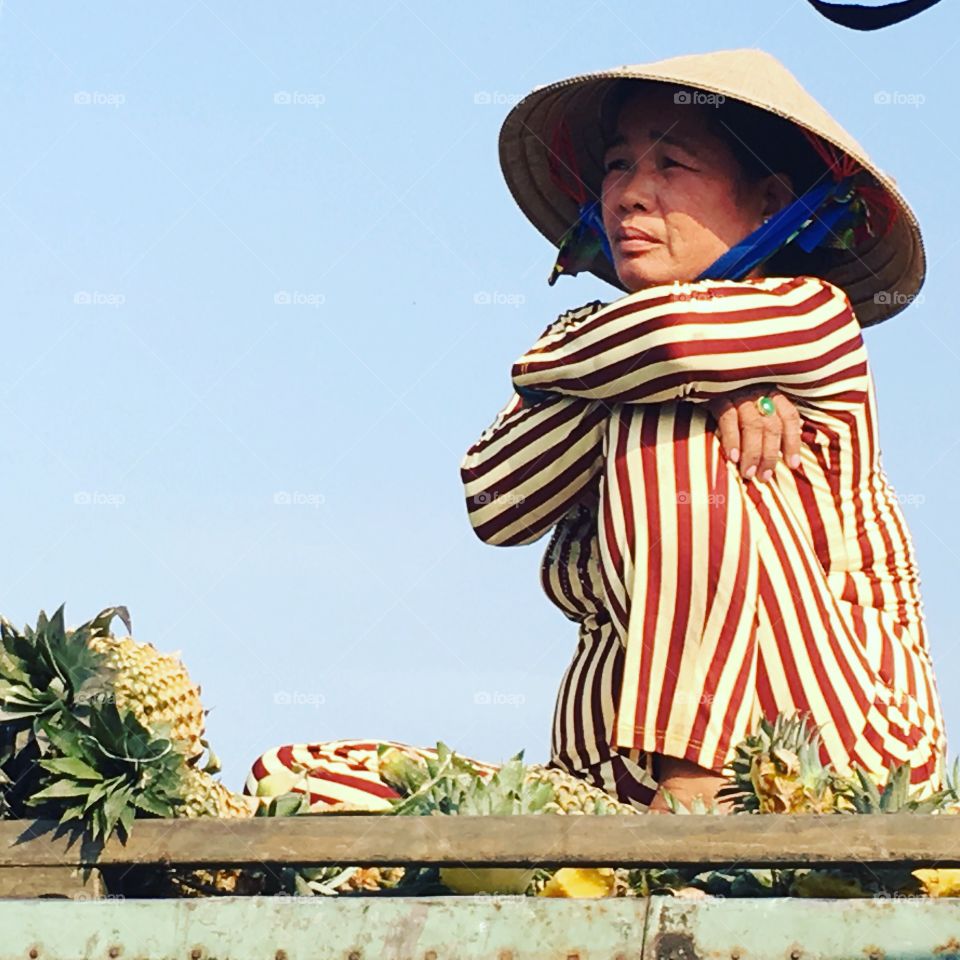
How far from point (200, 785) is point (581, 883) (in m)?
0.74

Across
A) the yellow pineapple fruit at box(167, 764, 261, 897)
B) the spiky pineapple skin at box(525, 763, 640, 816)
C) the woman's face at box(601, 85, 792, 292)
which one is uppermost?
the woman's face at box(601, 85, 792, 292)

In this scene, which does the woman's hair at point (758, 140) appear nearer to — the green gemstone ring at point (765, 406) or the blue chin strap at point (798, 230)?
the blue chin strap at point (798, 230)

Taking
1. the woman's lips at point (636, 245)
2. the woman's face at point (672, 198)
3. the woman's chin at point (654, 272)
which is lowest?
the woman's chin at point (654, 272)

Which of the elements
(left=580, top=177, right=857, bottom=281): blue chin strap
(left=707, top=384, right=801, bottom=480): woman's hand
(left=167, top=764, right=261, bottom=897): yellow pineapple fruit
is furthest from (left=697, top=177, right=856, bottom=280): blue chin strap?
(left=167, top=764, right=261, bottom=897): yellow pineapple fruit

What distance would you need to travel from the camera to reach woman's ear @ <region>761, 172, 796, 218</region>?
220 inches

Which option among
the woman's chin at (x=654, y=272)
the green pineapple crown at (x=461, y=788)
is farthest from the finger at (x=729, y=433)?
the green pineapple crown at (x=461, y=788)

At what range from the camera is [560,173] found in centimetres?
599

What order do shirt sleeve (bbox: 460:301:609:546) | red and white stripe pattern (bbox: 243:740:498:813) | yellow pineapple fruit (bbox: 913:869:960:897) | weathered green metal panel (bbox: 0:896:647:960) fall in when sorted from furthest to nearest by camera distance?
shirt sleeve (bbox: 460:301:609:546) → red and white stripe pattern (bbox: 243:740:498:813) → yellow pineapple fruit (bbox: 913:869:960:897) → weathered green metal panel (bbox: 0:896:647:960)

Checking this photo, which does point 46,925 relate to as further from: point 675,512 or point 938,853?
point 675,512

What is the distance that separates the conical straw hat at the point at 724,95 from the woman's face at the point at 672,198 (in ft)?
0.48

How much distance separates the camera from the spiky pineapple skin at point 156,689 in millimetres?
4129

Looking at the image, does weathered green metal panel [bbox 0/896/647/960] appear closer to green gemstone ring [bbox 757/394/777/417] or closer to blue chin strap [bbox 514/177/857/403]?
green gemstone ring [bbox 757/394/777/417]

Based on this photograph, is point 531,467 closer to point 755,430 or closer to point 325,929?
point 755,430

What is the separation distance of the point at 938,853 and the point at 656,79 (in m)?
2.42
